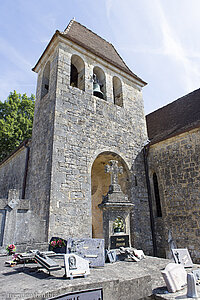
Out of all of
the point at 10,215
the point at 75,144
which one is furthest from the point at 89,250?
the point at 75,144

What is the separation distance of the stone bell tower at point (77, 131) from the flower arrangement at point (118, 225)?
1405 mm

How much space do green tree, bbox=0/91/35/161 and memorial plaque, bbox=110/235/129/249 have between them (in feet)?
37.2

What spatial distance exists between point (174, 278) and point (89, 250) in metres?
1.52

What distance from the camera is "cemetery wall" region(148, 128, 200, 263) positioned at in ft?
23.5

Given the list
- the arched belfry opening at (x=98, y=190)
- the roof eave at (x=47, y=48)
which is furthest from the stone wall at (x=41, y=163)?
the arched belfry opening at (x=98, y=190)

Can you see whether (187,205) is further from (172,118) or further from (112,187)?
(172,118)

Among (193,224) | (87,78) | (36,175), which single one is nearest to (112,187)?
(36,175)

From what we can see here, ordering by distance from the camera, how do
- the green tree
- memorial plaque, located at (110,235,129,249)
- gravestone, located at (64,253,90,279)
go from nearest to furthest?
1. gravestone, located at (64,253,90,279)
2. memorial plaque, located at (110,235,129,249)
3. the green tree

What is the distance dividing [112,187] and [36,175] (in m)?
3.08

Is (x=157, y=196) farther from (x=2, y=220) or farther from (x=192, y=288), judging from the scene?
(x=192, y=288)

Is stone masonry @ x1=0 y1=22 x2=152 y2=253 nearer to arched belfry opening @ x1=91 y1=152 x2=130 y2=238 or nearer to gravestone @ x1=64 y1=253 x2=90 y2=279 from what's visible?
arched belfry opening @ x1=91 y1=152 x2=130 y2=238

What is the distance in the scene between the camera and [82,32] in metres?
10.8

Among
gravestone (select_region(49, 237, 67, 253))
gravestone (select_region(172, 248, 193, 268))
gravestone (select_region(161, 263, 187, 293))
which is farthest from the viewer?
gravestone (select_region(49, 237, 67, 253))

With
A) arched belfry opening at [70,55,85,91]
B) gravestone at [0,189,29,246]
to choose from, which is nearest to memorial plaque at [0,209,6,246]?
gravestone at [0,189,29,246]
